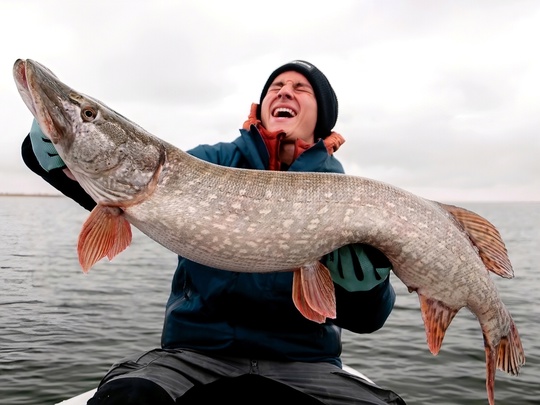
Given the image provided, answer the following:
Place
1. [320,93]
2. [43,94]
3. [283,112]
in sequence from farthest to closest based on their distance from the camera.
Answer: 1. [320,93]
2. [283,112]
3. [43,94]

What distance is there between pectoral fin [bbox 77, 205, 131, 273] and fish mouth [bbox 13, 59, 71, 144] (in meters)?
0.40

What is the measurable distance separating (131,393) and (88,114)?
4.28 feet

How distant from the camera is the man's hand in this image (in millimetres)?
2715

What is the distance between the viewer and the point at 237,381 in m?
2.78

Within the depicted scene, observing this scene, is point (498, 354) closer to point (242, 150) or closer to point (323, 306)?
point (323, 306)

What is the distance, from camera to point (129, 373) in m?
2.60

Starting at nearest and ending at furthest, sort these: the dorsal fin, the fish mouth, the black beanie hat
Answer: the fish mouth → the dorsal fin → the black beanie hat

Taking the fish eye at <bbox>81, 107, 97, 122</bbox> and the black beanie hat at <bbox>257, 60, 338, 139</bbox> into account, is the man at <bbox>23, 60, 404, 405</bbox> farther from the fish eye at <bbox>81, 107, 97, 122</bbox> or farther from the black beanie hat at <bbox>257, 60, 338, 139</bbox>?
the black beanie hat at <bbox>257, 60, 338, 139</bbox>

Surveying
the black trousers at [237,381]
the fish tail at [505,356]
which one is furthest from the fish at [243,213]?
the black trousers at [237,381]

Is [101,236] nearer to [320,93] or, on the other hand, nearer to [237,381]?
[237,381]

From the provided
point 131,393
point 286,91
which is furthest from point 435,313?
point 286,91

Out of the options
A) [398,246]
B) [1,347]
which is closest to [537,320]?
[398,246]

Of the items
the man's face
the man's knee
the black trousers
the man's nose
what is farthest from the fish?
the man's nose

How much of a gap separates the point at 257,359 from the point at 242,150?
1290mm
